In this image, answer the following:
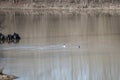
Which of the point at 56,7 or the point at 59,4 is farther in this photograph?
the point at 59,4

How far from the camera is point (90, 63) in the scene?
28.1 metres

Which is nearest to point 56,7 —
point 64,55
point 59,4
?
point 59,4

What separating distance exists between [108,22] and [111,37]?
16926 mm

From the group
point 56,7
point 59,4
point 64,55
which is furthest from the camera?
point 59,4

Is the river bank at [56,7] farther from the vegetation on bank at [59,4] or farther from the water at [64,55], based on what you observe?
the water at [64,55]

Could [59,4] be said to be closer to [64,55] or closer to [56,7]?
[56,7]

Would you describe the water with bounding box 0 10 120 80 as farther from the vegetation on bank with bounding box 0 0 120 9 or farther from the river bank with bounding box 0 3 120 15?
the vegetation on bank with bounding box 0 0 120 9

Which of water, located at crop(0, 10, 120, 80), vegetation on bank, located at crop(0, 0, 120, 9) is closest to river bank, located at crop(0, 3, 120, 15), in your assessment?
vegetation on bank, located at crop(0, 0, 120, 9)

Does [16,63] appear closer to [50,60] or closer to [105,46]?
[50,60]

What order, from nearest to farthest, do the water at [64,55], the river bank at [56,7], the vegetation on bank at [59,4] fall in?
the water at [64,55] → the river bank at [56,7] → the vegetation on bank at [59,4]

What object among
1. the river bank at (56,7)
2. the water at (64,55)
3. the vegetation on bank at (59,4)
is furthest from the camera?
the vegetation on bank at (59,4)

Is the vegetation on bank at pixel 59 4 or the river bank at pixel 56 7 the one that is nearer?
the river bank at pixel 56 7

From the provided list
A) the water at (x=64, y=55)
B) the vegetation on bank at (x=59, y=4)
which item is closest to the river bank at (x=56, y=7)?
the vegetation on bank at (x=59, y=4)


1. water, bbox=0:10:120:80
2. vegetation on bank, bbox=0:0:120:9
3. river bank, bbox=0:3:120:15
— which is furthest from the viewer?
vegetation on bank, bbox=0:0:120:9
